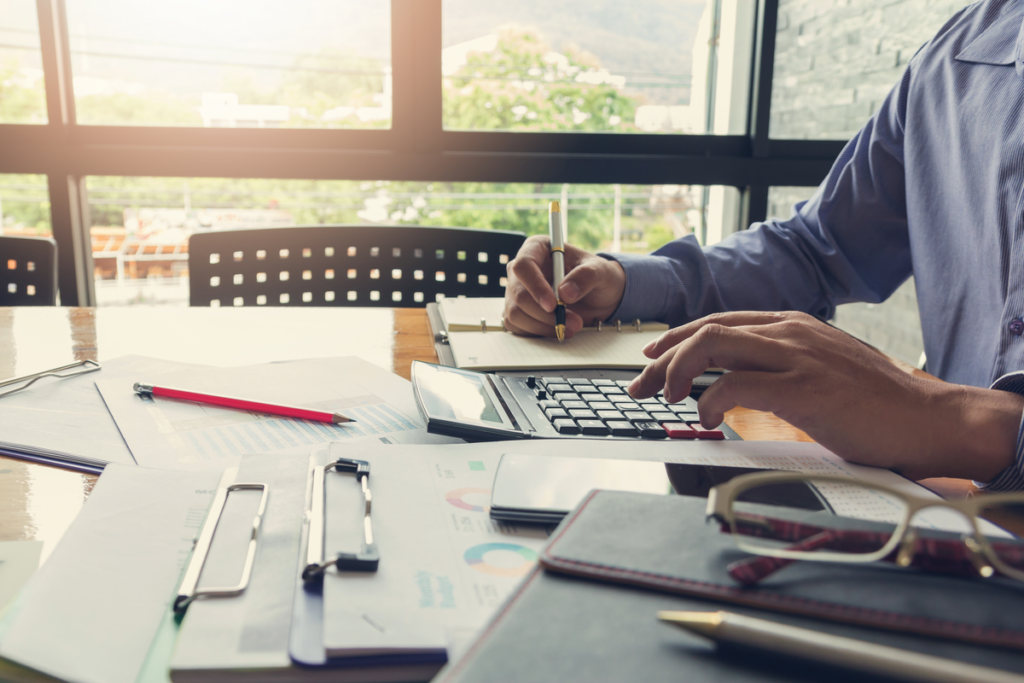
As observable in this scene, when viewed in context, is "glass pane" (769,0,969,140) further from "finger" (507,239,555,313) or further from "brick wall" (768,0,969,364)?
"finger" (507,239,555,313)

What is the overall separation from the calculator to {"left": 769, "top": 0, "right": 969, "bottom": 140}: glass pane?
2052 mm

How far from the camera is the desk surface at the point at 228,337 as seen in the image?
2.58 feet

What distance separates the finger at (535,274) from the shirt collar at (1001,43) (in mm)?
580

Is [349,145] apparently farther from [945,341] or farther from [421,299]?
[945,341]

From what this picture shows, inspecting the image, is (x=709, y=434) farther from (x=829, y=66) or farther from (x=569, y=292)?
(x=829, y=66)

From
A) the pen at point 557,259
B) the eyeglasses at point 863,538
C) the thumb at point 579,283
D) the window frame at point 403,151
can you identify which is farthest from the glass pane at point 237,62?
the eyeglasses at point 863,538

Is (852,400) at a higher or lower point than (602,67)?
lower

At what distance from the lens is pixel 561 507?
0.40 m

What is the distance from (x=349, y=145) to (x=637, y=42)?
3.51 feet

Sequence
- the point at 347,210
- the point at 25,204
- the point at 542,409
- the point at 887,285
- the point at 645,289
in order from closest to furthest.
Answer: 1. the point at 542,409
2. the point at 645,289
3. the point at 887,285
4. the point at 25,204
5. the point at 347,210

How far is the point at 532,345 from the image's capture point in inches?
34.0

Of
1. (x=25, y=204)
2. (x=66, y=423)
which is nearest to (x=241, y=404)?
(x=66, y=423)

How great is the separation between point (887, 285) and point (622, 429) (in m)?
0.74

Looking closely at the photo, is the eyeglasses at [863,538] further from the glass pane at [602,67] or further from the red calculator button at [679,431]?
the glass pane at [602,67]
